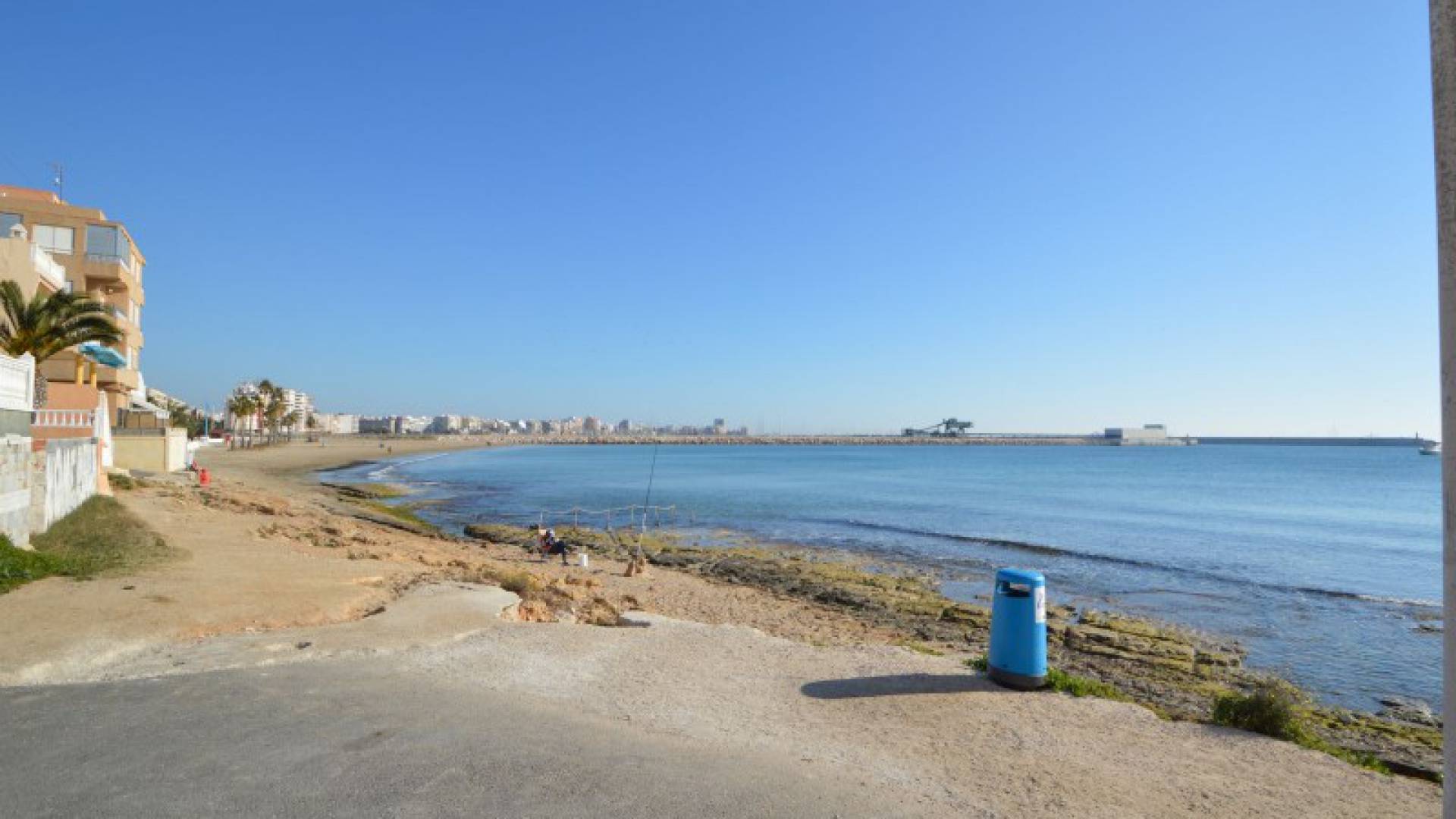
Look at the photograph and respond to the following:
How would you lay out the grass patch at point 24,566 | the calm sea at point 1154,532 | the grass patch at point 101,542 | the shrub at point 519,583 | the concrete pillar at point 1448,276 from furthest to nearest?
the calm sea at point 1154,532, the shrub at point 519,583, the grass patch at point 101,542, the grass patch at point 24,566, the concrete pillar at point 1448,276

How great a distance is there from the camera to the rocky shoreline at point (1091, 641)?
984cm

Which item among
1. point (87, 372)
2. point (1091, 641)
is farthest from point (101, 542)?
point (87, 372)

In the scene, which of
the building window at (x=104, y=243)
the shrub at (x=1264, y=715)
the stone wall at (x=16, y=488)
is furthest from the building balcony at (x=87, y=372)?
the shrub at (x=1264, y=715)

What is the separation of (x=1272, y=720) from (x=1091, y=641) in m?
7.76

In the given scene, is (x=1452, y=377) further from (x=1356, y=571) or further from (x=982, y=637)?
(x=1356, y=571)

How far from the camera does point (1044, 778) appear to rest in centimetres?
536

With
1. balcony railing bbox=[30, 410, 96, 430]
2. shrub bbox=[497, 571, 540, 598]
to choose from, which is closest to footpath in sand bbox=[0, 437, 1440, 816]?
shrub bbox=[497, 571, 540, 598]

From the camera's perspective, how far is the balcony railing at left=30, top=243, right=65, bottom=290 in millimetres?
24727

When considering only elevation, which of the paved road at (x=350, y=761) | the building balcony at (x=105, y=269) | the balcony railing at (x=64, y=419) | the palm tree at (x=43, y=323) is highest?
the building balcony at (x=105, y=269)

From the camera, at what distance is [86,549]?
12180mm

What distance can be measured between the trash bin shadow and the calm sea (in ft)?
29.5

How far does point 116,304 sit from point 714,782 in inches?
1582

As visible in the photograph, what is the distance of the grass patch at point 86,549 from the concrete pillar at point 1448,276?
44.4ft

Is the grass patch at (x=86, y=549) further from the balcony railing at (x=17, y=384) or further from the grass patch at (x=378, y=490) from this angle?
the grass patch at (x=378, y=490)
